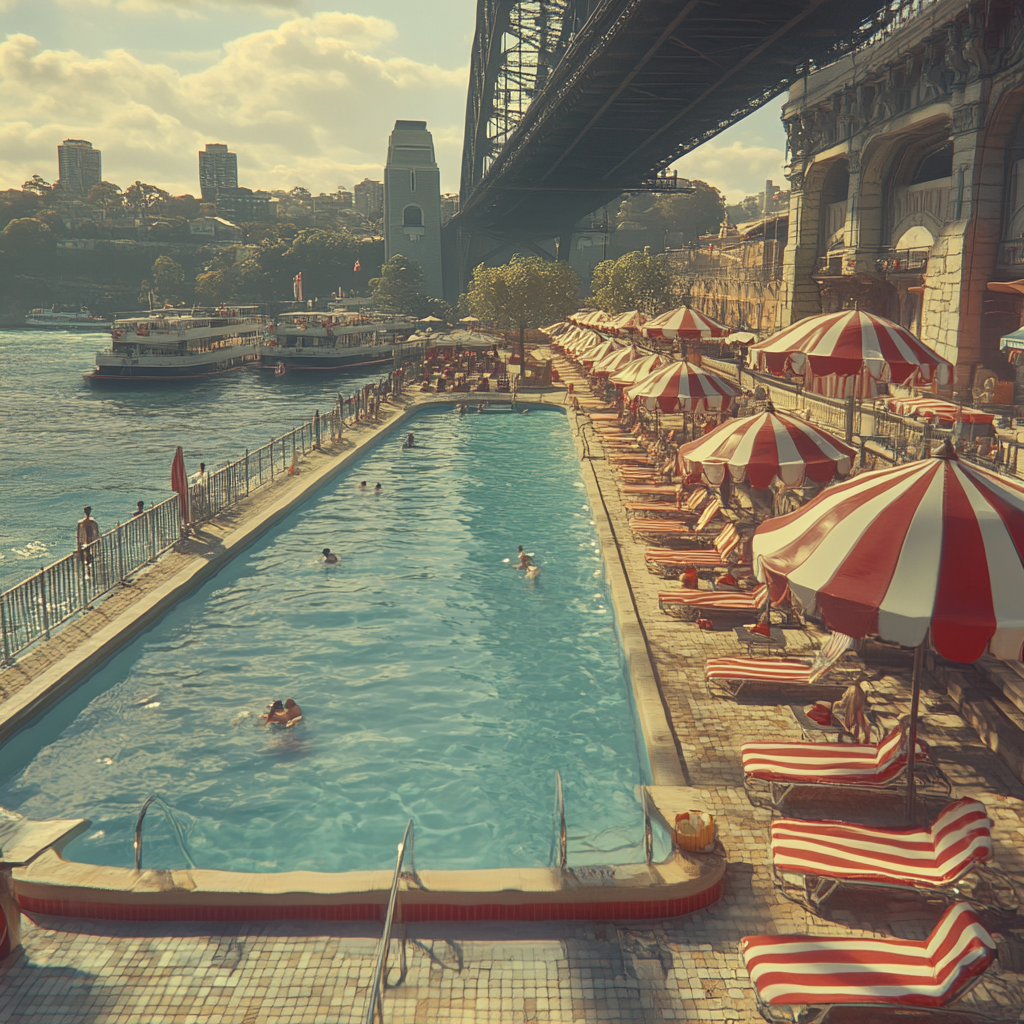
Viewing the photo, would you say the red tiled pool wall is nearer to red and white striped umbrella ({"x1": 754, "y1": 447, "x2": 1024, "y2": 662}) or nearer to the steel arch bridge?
red and white striped umbrella ({"x1": 754, "y1": 447, "x2": 1024, "y2": 662})

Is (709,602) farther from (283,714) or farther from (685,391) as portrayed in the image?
(283,714)

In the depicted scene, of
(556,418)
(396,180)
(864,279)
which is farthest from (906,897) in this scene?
(396,180)

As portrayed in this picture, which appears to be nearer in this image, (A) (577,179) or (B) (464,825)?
(B) (464,825)

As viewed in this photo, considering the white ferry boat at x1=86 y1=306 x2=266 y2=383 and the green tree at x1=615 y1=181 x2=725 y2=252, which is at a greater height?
the green tree at x1=615 y1=181 x2=725 y2=252

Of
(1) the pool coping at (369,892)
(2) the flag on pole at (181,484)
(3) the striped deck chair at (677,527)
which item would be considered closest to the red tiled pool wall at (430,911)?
(1) the pool coping at (369,892)

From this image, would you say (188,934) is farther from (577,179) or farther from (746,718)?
(577,179)

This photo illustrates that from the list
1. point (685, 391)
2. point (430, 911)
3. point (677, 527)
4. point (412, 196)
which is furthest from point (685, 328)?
point (412, 196)


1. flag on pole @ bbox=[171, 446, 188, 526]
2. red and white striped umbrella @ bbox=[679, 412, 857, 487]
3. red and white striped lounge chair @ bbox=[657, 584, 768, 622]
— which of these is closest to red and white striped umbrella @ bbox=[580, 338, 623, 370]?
flag on pole @ bbox=[171, 446, 188, 526]
